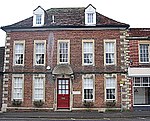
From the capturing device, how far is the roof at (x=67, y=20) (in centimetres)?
2575

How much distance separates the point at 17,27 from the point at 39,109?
27.4ft

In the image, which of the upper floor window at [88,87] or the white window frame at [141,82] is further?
the white window frame at [141,82]

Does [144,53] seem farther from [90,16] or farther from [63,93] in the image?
[63,93]

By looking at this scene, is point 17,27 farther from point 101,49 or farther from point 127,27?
point 127,27

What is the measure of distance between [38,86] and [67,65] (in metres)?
3.48

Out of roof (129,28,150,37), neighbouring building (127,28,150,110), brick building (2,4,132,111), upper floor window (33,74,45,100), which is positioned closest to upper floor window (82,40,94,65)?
brick building (2,4,132,111)

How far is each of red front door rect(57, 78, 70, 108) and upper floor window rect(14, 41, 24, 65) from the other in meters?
4.32

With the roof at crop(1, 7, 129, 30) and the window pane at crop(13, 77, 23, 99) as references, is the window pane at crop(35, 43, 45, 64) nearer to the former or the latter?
the roof at crop(1, 7, 129, 30)

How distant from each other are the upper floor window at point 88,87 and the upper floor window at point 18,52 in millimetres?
6487

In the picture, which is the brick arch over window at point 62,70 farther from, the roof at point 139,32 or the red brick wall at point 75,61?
the roof at point 139,32

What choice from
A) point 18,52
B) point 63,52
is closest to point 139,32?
point 63,52

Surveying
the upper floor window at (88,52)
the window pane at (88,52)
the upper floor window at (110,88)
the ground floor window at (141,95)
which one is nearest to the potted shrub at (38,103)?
the upper floor window at (88,52)

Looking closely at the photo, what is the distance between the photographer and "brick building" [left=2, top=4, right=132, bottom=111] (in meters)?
24.9

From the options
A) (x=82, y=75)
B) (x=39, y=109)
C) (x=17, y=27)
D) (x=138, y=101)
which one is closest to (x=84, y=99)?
(x=82, y=75)
